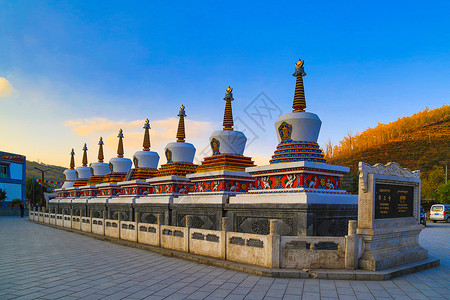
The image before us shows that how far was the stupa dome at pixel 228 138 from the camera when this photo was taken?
727 inches

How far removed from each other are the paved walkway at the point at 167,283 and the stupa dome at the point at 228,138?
26.8ft

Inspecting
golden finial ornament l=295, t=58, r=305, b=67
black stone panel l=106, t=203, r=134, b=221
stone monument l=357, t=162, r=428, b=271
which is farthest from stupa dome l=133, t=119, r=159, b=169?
stone monument l=357, t=162, r=428, b=271

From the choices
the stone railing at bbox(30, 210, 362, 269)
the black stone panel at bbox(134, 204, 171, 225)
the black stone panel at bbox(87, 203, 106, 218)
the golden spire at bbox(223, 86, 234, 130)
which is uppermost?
the golden spire at bbox(223, 86, 234, 130)

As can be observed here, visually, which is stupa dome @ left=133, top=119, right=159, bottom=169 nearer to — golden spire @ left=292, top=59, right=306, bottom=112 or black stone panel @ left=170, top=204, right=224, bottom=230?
black stone panel @ left=170, top=204, right=224, bottom=230

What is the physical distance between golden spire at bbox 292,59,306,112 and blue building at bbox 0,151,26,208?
53.0 m

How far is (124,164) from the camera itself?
3033 centimetres

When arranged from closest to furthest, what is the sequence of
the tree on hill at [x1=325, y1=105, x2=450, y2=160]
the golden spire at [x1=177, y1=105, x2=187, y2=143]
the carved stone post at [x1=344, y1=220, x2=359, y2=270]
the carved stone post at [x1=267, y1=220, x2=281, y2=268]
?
the carved stone post at [x1=344, y1=220, x2=359, y2=270] < the carved stone post at [x1=267, y1=220, x2=281, y2=268] < the golden spire at [x1=177, y1=105, x2=187, y2=143] < the tree on hill at [x1=325, y1=105, x2=450, y2=160]

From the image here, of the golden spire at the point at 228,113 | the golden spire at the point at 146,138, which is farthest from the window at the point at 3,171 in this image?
the golden spire at the point at 228,113

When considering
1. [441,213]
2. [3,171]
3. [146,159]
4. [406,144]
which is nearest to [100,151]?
[146,159]

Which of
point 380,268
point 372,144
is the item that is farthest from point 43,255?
point 372,144

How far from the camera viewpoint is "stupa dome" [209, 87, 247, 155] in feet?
60.5

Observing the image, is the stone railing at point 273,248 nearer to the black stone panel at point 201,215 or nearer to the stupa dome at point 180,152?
the black stone panel at point 201,215

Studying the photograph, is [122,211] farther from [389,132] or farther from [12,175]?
[389,132]

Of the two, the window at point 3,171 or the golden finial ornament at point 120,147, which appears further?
the window at point 3,171
